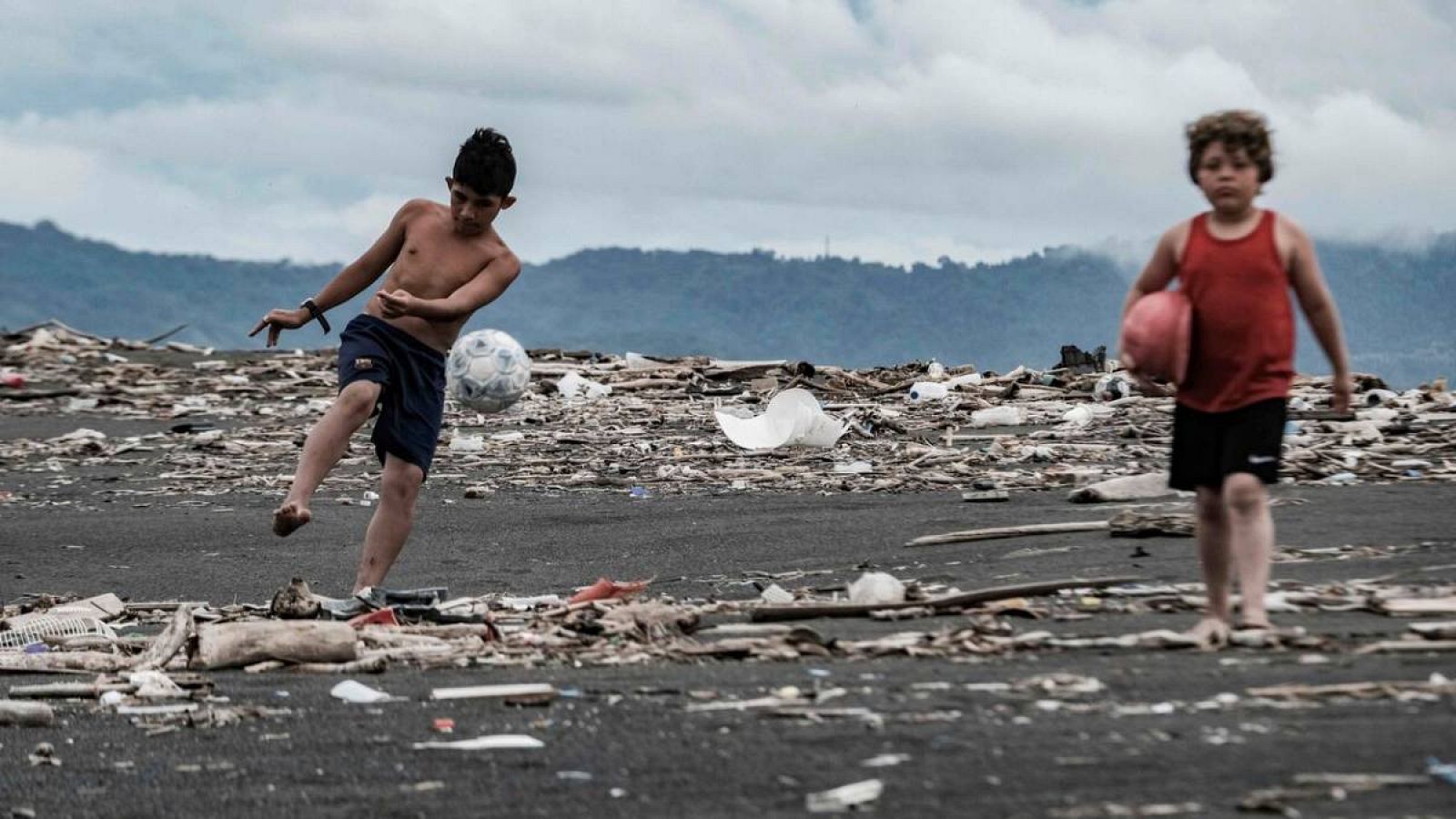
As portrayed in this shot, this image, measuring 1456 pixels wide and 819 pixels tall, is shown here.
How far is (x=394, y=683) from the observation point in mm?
6574

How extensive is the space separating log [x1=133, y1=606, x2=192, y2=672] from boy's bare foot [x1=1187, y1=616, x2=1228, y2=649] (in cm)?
349

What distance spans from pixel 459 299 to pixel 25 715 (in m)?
3.01

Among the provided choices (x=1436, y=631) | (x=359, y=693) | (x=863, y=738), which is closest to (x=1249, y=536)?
(x=1436, y=631)

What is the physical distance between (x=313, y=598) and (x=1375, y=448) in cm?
808

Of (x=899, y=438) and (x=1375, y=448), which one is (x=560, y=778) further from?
(x=899, y=438)

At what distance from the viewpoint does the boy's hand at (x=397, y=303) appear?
8531 millimetres

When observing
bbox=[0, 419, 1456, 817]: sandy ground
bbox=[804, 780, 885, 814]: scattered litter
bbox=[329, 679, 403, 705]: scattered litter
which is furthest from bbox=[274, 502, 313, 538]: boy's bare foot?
bbox=[804, 780, 885, 814]: scattered litter

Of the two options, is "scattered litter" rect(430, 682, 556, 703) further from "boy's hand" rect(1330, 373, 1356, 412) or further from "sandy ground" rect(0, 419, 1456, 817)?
"boy's hand" rect(1330, 373, 1356, 412)

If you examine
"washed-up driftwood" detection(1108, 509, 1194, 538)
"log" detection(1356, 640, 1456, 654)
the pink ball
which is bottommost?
"log" detection(1356, 640, 1456, 654)

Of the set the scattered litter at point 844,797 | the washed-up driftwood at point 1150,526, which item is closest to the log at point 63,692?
the scattered litter at point 844,797

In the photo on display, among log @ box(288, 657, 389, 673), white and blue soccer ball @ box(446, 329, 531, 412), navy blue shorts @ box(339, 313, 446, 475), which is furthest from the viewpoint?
white and blue soccer ball @ box(446, 329, 531, 412)

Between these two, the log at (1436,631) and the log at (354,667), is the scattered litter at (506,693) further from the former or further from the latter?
the log at (1436,631)

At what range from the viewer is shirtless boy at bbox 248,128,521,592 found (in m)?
8.67

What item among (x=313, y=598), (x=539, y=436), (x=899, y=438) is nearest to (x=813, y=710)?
(x=313, y=598)
